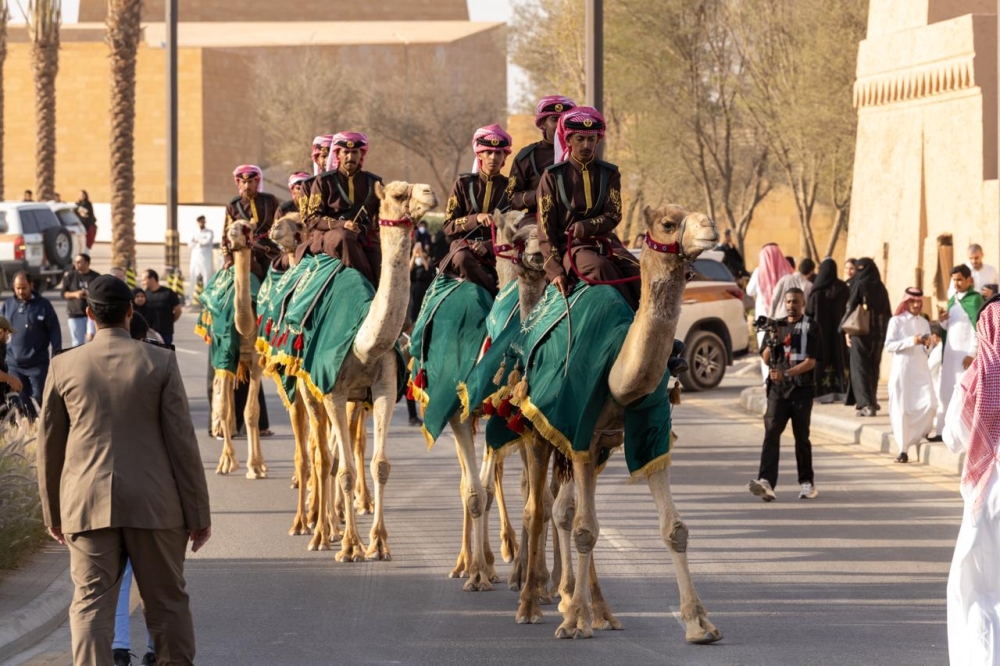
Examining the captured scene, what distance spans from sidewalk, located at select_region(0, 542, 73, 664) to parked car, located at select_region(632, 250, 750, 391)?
558 inches

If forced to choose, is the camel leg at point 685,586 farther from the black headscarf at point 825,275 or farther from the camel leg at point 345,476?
the black headscarf at point 825,275

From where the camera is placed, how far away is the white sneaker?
15.0m

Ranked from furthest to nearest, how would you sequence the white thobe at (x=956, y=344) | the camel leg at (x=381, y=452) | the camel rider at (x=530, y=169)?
the white thobe at (x=956, y=344)
the camel leg at (x=381, y=452)
the camel rider at (x=530, y=169)

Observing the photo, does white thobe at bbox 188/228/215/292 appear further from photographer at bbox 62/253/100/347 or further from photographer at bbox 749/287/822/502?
photographer at bbox 749/287/822/502

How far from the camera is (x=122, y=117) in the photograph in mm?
41750

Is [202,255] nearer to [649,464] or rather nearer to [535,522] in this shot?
[535,522]

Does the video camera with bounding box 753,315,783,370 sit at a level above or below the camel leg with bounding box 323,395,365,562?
above

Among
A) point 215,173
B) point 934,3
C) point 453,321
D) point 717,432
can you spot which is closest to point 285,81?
point 215,173

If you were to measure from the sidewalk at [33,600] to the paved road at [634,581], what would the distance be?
0.14 meters

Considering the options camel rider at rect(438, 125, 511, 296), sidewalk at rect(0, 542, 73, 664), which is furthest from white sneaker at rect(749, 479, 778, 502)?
sidewalk at rect(0, 542, 73, 664)

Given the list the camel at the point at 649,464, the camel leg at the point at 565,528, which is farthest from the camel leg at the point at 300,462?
the camel leg at the point at 565,528

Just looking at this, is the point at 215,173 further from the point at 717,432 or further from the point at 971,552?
the point at 971,552

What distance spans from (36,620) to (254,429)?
623cm

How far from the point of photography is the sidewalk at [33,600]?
31.1 ft
